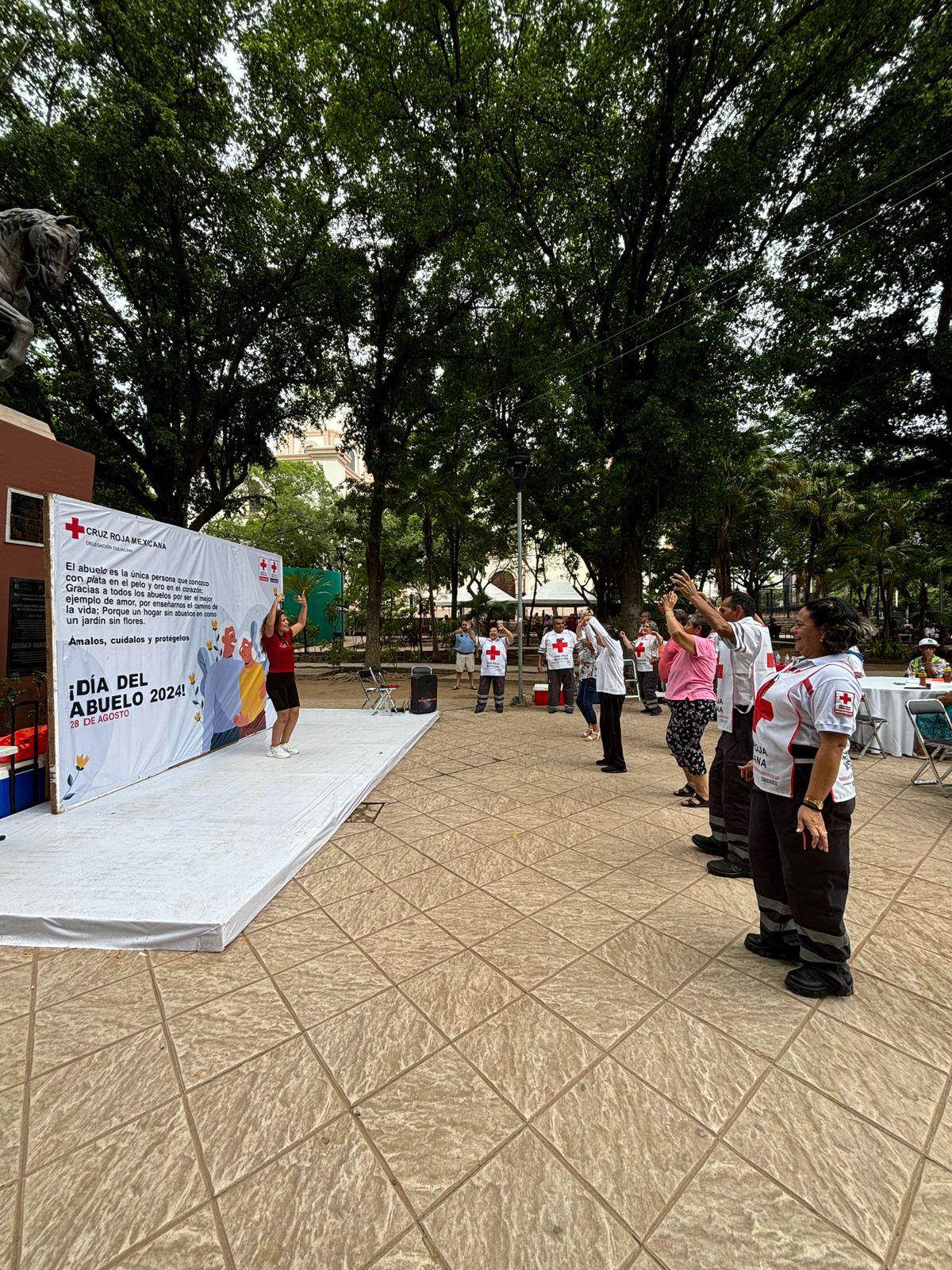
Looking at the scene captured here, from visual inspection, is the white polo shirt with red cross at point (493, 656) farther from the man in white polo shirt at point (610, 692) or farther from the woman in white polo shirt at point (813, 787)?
the woman in white polo shirt at point (813, 787)

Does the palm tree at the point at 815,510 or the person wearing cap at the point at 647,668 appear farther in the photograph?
the palm tree at the point at 815,510

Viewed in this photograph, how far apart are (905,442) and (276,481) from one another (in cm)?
2812

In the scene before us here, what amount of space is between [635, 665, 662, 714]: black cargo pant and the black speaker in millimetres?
4359

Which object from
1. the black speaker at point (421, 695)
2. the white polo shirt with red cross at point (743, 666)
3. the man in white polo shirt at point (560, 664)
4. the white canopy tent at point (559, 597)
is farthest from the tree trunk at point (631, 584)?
the white canopy tent at point (559, 597)

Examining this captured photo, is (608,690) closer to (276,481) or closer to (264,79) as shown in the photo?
(264,79)

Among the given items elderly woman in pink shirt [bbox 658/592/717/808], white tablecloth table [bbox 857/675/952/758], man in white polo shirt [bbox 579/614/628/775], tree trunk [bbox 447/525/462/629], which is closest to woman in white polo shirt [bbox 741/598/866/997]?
elderly woman in pink shirt [bbox 658/592/717/808]

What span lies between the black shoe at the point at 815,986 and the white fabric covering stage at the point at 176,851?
2838 mm

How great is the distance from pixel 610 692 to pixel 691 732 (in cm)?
120

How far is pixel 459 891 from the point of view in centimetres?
347

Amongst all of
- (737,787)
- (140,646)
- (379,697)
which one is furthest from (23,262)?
(737,787)

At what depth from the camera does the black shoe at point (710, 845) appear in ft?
13.0

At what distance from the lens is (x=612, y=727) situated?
6316 mm

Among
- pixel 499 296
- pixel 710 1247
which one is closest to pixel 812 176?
A: pixel 499 296

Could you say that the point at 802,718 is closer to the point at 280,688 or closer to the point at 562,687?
the point at 280,688
